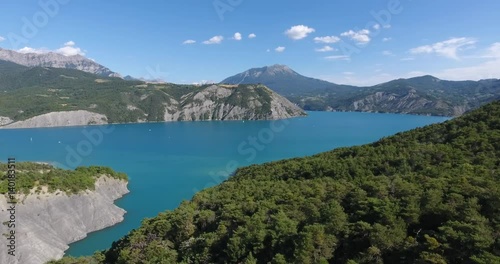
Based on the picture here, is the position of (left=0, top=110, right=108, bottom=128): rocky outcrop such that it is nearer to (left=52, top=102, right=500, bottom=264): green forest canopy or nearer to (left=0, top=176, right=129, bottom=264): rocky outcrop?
(left=0, top=176, right=129, bottom=264): rocky outcrop

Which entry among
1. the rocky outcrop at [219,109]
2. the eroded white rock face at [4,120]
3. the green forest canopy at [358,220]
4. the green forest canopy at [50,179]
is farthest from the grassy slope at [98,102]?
the green forest canopy at [358,220]

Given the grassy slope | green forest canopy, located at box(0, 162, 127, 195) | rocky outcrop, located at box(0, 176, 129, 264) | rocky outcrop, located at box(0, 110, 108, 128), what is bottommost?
rocky outcrop, located at box(0, 176, 129, 264)

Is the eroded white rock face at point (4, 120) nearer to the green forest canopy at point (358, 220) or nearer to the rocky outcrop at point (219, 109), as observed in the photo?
the rocky outcrop at point (219, 109)

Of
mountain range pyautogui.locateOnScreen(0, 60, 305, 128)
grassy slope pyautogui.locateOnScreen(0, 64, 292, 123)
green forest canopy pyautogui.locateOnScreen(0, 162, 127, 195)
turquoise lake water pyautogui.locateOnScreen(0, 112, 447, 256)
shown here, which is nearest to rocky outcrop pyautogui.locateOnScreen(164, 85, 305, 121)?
mountain range pyautogui.locateOnScreen(0, 60, 305, 128)

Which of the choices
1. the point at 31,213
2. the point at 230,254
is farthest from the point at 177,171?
the point at 230,254

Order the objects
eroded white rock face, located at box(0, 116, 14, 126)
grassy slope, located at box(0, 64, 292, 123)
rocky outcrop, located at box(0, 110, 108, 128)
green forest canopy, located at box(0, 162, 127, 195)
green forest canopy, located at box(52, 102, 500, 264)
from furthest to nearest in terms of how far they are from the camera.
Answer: grassy slope, located at box(0, 64, 292, 123) < rocky outcrop, located at box(0, 110, 108, 128) < eroded white rock face, located at box(0, 116, 14, 126) < green forest canopy, located at box(0, 162, 127, 195) < green forest canopy, located at box(52, 102, 500, 264)

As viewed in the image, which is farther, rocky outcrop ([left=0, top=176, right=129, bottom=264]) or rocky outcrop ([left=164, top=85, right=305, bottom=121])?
rocky outcrop ([left=164, top=85, right=305, bottom=121])
